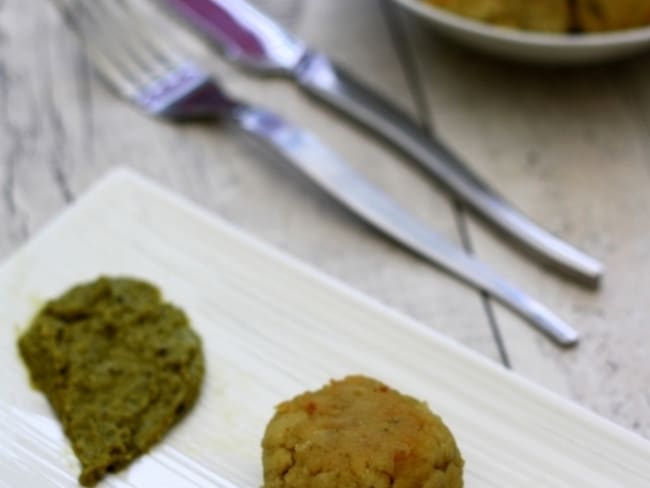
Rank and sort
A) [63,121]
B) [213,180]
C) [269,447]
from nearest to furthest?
[269,447] < [213,180] < [63,121]

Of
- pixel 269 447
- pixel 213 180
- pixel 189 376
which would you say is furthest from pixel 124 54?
pixel 269 447

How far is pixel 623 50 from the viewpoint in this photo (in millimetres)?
1550

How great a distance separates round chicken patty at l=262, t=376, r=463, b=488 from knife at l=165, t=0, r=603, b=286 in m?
0.44

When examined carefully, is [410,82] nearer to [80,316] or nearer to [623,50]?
[623,50]

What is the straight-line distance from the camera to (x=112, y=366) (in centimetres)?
123

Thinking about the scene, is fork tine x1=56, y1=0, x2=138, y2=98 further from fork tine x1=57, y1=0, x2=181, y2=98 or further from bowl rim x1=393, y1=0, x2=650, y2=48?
bowl rim x1=393, y1=0, x2=650, y2=48

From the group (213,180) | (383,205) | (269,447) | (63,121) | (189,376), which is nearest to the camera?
(269,447)

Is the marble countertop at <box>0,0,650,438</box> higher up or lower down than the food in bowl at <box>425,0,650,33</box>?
lower down

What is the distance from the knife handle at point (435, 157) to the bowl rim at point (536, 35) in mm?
181

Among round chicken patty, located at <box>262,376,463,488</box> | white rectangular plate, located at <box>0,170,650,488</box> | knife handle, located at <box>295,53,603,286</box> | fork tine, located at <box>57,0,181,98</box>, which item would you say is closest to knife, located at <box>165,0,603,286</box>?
knife handle, located at <box>295,53,603,286</box>

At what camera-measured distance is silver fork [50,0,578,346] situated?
4.76 feet

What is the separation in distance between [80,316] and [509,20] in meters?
0.81

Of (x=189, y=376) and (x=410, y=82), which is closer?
(x=189, y=376)

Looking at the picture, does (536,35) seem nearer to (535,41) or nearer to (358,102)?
(535,41)
